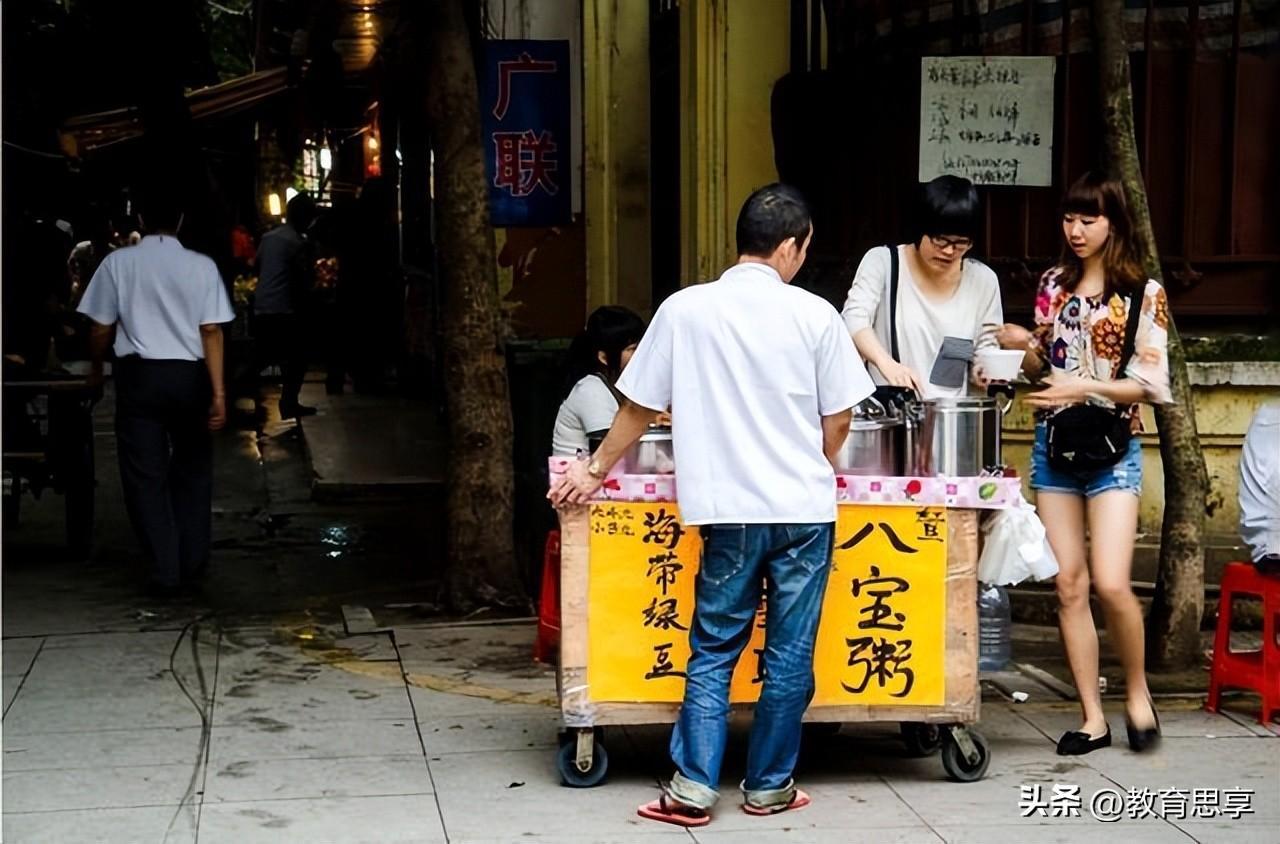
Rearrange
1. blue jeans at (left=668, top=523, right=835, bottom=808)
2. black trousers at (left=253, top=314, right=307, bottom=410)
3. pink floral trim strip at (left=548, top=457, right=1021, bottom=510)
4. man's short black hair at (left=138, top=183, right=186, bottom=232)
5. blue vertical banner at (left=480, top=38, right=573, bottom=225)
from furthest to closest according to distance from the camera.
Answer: black trousers at (left=253, top=314, right=307, bottom=410), blue vertical banner at (left=480, top=38, right=573, bottom=225), man's short black hair at (left=138, top=183, right=186, bottom=232), pink floral trim strip at (left=548, top=457, right=1021, bottom=510), blue jeans at (left=668, top=523, right=835, bottom=808)

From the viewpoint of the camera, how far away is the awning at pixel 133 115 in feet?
66.1

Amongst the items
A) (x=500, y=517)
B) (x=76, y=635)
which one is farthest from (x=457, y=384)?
(x=76, y=635)

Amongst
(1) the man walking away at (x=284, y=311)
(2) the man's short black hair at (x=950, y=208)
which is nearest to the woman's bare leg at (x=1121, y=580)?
(2) the man's short black hair at (x=950, y=208)

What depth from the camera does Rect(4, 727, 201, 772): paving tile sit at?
6062mm

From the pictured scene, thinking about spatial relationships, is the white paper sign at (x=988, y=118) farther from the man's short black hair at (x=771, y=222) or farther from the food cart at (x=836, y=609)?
the man's short black hair at (x=771, y=222)

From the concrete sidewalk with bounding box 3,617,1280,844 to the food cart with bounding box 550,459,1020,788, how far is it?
0.29 m

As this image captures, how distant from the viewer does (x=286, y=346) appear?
16688mm

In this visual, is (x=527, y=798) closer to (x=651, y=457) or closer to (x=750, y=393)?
(x=651, y=457)

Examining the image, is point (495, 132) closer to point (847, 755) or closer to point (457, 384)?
point (457, 384)

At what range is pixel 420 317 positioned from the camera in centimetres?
1878

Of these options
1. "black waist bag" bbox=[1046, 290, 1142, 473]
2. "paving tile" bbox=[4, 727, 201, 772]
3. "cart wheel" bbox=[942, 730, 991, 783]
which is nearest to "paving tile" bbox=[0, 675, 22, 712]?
"paving tile" bbox=[4, 727, 201, 772]

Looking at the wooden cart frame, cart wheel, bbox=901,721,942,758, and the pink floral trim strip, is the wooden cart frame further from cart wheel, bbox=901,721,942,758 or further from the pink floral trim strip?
cart wheel, bbox=901,721,942,758

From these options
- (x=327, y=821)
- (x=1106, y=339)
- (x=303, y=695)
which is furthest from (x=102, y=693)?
(x=1106, y=339)

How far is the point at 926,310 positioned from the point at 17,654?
414 cm
